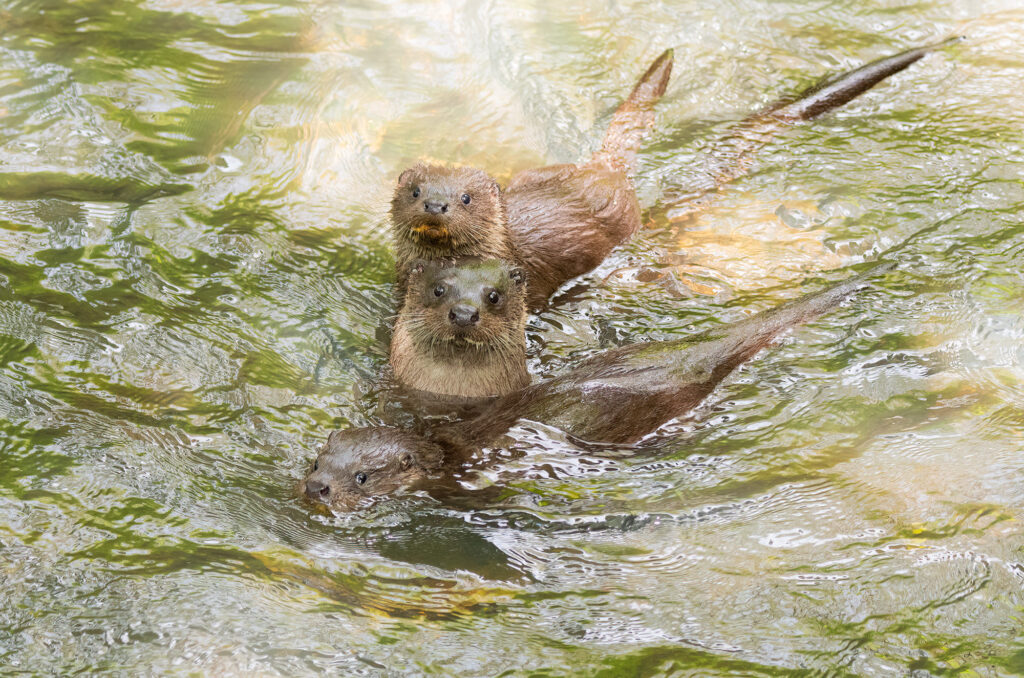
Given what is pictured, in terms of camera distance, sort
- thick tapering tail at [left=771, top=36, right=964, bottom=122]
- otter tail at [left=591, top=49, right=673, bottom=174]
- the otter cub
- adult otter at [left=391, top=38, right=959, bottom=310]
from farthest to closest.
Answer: otter tail at [left=591, top=49, right=673, bottom=174], thick tapering tail at [left=771, top=36, right=964, bottom=122], adult otter at [left=391, top=38, right=959, bottom=310], the otter cub

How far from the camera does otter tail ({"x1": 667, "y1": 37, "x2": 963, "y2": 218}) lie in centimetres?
462

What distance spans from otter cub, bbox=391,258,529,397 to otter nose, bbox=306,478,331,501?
27.1 inches

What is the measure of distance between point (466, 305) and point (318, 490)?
80cm

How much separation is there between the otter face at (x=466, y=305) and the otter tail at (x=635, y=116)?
1.25 m

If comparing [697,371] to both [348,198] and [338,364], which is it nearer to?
[338,364]

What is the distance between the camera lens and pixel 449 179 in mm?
4055

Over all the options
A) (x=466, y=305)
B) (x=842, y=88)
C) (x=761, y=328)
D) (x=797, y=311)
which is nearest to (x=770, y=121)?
(x=842, y=88)

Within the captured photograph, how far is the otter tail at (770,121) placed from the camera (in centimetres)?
462

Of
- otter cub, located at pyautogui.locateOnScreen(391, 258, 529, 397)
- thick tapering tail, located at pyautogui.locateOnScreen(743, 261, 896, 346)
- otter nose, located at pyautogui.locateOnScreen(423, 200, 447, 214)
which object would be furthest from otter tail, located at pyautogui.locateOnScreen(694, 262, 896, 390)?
otter nose, located at pyautogui.locateOnScreen(423, 200, 447, 214)

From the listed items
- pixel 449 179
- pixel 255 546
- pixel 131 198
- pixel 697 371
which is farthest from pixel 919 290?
pixel 131 198

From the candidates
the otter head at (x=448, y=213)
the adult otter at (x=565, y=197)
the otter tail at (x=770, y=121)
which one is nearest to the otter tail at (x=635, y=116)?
Answer: the adult otter at (x=565, y=197)

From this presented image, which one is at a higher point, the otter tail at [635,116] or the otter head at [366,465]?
the otter tail at [635,116]

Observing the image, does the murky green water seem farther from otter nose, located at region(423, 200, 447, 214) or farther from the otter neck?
otter nose, located at region(423, 200, 447, 214)

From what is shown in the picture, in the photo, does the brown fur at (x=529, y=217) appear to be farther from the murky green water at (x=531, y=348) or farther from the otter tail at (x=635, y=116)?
the murky green water at (x=531, y=348)
